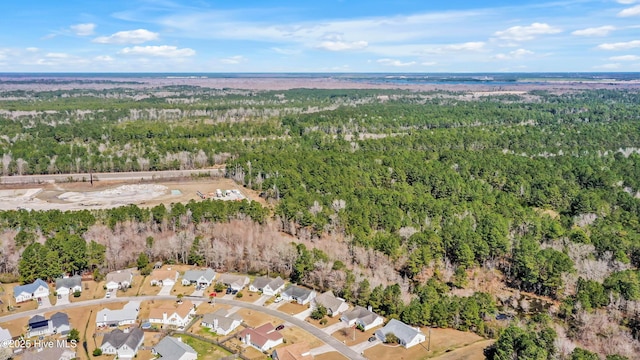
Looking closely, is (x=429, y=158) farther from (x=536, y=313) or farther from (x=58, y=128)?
(x=58, y=128)

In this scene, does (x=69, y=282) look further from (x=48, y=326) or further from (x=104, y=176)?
(x=104, y=176)

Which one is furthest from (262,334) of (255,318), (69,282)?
(69,282)

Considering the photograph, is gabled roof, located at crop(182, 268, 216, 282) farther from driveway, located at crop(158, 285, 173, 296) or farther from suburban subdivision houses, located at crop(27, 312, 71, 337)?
suburban subdivision houses, located at crop(27, 312, 71, 337)

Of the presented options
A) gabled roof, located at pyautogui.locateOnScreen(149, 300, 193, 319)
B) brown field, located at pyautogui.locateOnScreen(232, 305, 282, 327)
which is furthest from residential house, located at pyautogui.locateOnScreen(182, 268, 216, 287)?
brown field, located at pyautogui.locateOnScreen(232, 305, 282, 327)

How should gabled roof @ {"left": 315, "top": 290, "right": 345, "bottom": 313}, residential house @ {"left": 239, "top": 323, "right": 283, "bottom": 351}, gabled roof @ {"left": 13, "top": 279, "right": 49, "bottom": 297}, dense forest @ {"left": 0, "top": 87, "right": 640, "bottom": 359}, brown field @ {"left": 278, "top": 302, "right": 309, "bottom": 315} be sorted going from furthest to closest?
gabled roof @ {"left": 13, "top": 279, "right": 49, "bottom": 297}
brown field @ {"left": 278, "top": 302, "right": 309, "bottom": 315}
gabled roof @ {"left": 315, "top": 290, "right": 345, "bottom": 313}
dense forest @ {"left": 0, "top": 87, "right": 640, "bottom": 359}
residential house @ {"left": 239, "top": 323, "right": 283, "bottom": 351}

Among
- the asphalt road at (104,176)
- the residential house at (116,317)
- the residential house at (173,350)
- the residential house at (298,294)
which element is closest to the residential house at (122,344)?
the residential house at (173,350)

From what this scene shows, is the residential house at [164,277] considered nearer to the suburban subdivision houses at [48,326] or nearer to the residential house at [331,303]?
the suburban subdivision houses at [48,326]
